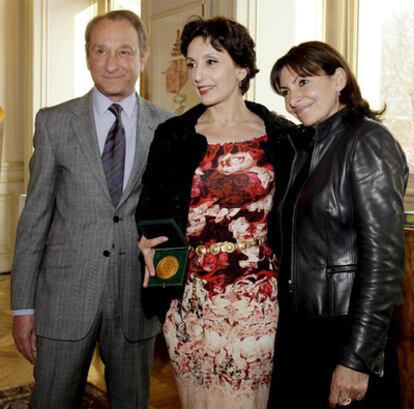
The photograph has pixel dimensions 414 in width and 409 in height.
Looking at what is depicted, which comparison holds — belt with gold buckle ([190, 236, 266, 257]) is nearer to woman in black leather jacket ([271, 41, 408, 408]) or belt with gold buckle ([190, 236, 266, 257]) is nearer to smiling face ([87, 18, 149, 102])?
woman in black leather jacket ([271, 41, 408, 408])

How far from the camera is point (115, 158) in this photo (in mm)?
2178

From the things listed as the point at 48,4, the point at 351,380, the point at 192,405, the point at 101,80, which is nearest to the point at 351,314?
the point at 351,380

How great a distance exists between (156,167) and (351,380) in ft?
3.03

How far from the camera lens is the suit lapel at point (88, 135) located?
6.98 ft

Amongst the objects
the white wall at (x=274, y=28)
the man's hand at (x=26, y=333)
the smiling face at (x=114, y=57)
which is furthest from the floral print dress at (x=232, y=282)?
the white wall at (x=274, y=28)

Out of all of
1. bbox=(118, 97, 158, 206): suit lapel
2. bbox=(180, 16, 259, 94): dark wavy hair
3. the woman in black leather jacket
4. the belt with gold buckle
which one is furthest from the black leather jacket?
bbox=(118, 97, 158, 206): suit lapel

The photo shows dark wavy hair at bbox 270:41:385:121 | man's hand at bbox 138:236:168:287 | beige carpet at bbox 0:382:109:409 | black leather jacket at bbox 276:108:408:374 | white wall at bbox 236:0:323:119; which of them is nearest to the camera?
black leather jacket at bbox 276:108:408:374

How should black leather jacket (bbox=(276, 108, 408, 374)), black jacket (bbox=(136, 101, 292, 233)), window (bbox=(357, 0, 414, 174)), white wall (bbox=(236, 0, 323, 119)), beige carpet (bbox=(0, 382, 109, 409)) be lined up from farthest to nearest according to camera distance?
white wall (bbox=(236, 0, 323, 119)), window (bbox=(357, 0, 414, 174)), beige carpet (bbox=(0, 382, 109, 409)), black jacket (bbox=(136, 101, 292, 233)), black leather jacket (bbox=(276, 108, 408, 374))

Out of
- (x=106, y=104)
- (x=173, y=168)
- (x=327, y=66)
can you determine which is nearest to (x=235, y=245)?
(x=173, y=168)

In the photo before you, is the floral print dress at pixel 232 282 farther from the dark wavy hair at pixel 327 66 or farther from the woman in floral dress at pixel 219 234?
the dark wavy hair at pixel 327 66

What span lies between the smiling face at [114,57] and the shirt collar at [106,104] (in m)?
0.02

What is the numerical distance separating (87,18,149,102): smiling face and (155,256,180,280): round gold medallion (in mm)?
689

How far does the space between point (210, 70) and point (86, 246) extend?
2.38 feet

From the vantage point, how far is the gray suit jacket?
6.98 ft
